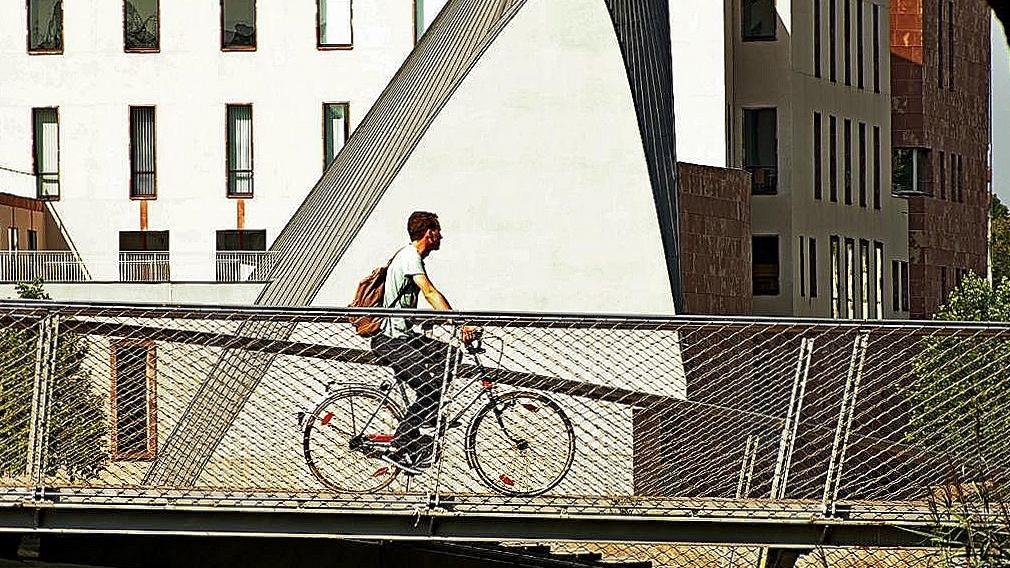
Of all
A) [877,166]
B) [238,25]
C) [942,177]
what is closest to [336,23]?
[238,25]

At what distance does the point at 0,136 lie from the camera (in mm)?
47781

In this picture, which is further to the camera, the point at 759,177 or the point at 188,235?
the point at 188,235

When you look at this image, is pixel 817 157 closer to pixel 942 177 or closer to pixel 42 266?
pixel 942 177

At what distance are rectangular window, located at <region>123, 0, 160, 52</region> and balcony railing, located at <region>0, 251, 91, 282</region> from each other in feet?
16.4

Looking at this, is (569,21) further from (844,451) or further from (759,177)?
(759,177)

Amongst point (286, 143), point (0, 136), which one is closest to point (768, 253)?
point (286, 143)

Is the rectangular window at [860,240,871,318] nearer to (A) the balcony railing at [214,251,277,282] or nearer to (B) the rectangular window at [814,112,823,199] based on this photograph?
(B) the rectangular window at [814,112,823,199]

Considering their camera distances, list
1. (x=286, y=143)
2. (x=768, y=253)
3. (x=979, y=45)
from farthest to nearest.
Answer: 1. (x=979, y=45)
2. (x=286, y=143)
3. (x=768, y=253)

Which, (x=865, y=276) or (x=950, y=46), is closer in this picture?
(x=865, y=276)

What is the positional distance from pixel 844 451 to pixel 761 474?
626 mm

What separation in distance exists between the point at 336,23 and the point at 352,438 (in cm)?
3470

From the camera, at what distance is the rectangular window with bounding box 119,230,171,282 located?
45.1 meters

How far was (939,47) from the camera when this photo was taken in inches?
2172

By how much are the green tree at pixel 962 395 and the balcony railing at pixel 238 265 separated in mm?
32785
